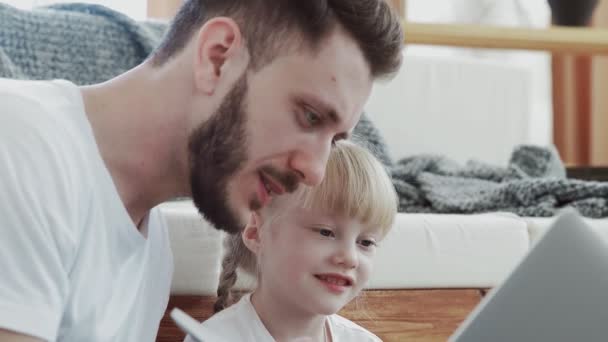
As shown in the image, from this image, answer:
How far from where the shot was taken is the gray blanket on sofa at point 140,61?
1454 millimetres

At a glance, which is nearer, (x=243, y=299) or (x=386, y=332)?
(x=243, y=299)

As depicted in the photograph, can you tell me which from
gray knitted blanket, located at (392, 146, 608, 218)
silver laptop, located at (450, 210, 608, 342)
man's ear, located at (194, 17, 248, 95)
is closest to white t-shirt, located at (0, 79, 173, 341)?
man's ear, located at (194, 17, 248, 95)

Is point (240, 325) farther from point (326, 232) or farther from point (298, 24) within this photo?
point (298, 24)

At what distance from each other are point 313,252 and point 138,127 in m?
0.33

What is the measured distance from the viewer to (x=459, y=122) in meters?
2.35

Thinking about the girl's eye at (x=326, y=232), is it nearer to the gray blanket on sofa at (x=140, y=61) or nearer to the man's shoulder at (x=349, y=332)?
the man's shoulder at (x=349, y=332)

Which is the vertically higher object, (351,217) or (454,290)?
(351,217)

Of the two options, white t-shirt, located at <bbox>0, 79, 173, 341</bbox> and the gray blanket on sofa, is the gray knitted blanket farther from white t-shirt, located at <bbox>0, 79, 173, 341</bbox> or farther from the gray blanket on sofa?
white t-shirt, located at <bbox>0, 79, 173, 341</bbox>

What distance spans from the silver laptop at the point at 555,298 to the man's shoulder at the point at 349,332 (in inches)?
22.3

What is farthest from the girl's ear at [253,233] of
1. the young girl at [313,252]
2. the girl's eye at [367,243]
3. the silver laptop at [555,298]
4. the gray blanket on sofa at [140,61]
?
the silver laptop at [555,298]

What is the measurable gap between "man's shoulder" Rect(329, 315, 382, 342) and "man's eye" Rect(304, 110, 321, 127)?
42 cm

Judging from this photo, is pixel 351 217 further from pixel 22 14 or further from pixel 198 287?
pixel 22 14

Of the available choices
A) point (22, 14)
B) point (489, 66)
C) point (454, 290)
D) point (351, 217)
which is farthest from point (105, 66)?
point (489, 66)

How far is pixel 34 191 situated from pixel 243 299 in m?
0.50
